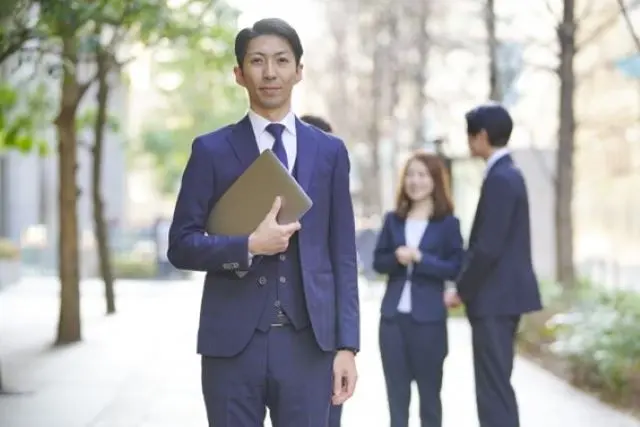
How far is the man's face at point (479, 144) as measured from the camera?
6.79m

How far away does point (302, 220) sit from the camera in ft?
13.2

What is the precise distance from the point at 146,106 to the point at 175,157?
17.3m

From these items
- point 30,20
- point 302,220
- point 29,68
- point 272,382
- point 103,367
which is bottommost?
point 103,367

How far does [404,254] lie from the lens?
7059mm

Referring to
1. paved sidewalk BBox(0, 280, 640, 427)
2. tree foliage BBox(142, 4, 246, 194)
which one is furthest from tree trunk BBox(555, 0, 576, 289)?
tree foliage BBox(142, 4, 246, 194)

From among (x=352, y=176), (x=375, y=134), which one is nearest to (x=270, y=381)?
(x=352, y=176)

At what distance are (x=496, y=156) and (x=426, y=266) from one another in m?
0.78

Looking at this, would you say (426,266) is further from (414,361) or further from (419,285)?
(414,361)

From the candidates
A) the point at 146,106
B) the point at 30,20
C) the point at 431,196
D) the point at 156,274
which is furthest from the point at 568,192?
the point at 146,106

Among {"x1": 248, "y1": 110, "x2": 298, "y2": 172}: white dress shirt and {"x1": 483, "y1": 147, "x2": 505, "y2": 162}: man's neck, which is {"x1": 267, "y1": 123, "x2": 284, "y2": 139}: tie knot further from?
{"x1": 483, "y1": 147, "x2": 505, "y2": 162}: man's neck

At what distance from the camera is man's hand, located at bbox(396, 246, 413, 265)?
7055 millimetres

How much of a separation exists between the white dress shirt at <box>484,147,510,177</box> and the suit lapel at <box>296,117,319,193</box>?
2.81 m

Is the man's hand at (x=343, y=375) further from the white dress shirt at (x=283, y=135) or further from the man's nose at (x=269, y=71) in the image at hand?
the man's nose at (x=269, y=71)

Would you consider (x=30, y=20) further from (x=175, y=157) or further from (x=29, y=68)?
(x=175, y=157)
